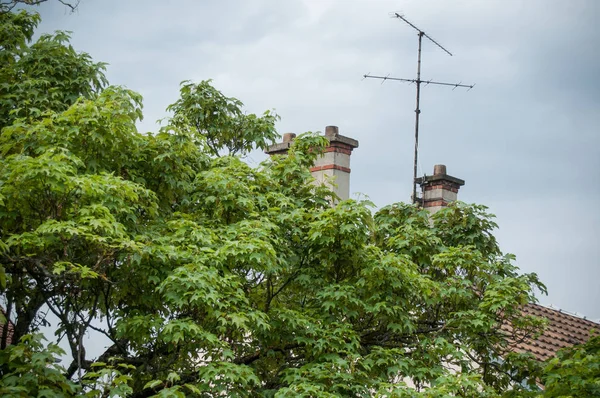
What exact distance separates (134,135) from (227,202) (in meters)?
1.72

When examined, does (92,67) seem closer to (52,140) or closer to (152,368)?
(52,140)

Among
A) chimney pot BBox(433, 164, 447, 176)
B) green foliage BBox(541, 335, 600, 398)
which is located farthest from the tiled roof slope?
green foliage BBox(541, 335, 600, 398)

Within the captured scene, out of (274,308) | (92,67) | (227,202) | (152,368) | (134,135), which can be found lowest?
(152,368)

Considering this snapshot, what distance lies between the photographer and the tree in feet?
35.3

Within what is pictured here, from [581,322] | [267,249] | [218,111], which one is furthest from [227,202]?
[581,322]

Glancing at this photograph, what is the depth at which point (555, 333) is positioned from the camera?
18516 mm

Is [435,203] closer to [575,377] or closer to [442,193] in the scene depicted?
[442,193]

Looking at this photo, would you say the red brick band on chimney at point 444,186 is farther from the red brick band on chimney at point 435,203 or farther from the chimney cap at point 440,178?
the red brick band on chimney at point 435,203

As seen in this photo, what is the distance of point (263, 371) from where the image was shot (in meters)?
13.0

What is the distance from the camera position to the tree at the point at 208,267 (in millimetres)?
10750

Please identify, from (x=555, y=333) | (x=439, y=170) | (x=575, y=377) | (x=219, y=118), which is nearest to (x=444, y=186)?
(x=439, y=170)

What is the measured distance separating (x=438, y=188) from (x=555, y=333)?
13.8 feet

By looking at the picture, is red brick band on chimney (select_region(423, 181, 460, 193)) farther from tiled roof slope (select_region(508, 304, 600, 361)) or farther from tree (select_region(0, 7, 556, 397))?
tree (select_region(0, 7, 556, 397))

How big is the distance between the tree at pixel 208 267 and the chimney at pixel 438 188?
4665 mm
